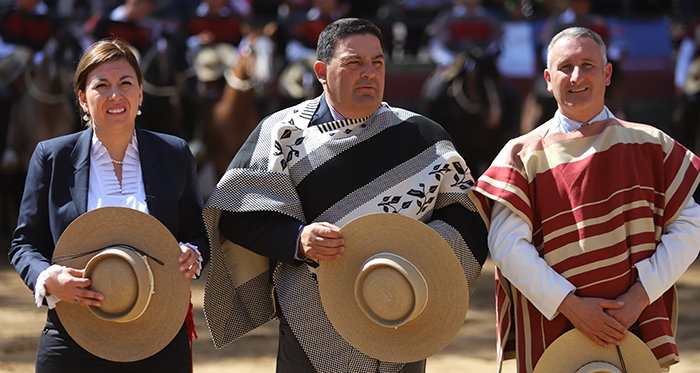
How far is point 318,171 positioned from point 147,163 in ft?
1.83

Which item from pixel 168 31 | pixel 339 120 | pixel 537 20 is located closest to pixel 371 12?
pixel 537 20

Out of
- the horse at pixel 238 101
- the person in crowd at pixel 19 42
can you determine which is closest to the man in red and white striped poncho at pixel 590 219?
the horse at pixel 238 101

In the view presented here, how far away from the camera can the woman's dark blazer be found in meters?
2.57

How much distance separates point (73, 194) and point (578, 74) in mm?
1629

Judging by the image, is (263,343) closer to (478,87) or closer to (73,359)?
(73,359)

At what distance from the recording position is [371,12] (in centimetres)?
1132

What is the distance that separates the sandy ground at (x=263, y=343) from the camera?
15.3ft

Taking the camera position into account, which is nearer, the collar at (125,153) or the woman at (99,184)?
the woman at (99,184)

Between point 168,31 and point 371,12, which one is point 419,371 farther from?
point 371,12

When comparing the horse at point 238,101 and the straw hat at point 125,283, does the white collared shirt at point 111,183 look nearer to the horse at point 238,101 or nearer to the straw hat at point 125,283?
the straw hat at point 125,283

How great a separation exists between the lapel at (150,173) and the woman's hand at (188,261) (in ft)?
0.54

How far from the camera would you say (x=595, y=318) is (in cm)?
250

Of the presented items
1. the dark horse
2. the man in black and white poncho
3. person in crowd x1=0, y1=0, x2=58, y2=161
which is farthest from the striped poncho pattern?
the dark horse

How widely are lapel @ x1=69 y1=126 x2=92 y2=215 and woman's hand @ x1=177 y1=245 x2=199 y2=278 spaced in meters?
0.33
